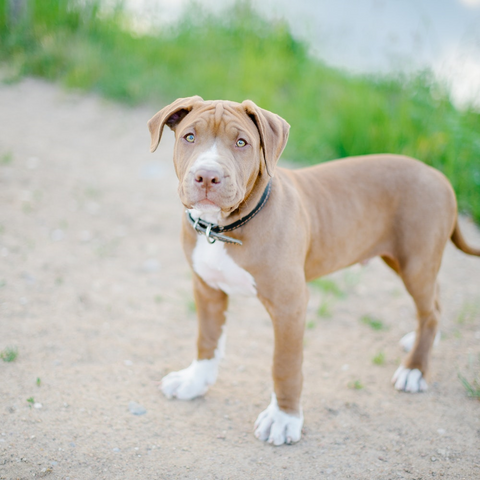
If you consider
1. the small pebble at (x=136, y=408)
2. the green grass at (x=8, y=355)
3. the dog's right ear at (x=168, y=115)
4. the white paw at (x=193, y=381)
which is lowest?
the green grass at (x=8, y=355)

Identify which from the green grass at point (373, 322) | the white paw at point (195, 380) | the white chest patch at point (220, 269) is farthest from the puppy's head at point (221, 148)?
the green grass at point (373, 322)

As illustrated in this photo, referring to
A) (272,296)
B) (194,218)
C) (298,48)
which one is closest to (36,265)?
(194,218)

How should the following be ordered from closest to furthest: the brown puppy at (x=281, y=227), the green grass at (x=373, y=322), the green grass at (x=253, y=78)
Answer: the brown puppy at (x=281, y=227) → the green grass at (x=373, y=322) → the green grass at (x=253, y=78)

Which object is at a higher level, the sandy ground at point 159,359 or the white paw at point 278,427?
the white paw at point 278,427

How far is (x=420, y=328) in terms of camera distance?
12.3ft

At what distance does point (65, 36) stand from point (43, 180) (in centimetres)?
403

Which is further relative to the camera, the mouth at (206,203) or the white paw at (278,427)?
the white paw at (278,427)

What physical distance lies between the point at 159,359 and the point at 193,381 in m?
0.56

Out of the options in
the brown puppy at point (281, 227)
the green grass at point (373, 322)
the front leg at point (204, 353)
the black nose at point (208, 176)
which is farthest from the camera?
the green grass at point (373, 322)

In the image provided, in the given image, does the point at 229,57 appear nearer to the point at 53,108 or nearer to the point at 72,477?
the point at 53,108

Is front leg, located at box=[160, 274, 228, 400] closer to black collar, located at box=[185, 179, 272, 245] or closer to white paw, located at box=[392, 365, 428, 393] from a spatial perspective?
black collar, located at box=[185, 179, 272, 245]

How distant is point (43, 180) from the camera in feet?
20.4

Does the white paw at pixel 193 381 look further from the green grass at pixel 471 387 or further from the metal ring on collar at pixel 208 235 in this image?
the green grass at pixel 471 387

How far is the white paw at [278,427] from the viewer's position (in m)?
3.07
